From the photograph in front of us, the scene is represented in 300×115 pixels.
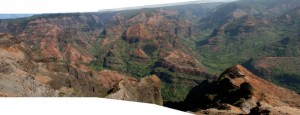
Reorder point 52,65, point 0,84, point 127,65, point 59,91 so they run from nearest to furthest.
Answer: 1. point 0,84
2. point 59,91
3. point 52,65
4. point 127,65

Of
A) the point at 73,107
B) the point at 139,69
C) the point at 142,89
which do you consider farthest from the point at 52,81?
the point at 139,69

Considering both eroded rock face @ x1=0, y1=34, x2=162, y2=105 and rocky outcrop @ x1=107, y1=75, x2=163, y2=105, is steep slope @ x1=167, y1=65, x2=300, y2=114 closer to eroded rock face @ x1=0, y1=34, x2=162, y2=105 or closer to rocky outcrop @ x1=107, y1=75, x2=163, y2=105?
rocky outcrop @ x1=107, y1=75, x2=163, y2=105

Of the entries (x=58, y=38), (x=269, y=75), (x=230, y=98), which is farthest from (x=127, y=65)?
(x=230, y=98)

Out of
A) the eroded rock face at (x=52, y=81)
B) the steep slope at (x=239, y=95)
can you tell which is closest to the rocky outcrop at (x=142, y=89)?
the eroded rock face at (x=52, y=81)

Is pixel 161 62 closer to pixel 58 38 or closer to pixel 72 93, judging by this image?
pixel 58 38

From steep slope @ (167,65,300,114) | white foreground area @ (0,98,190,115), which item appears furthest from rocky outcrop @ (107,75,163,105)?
white foreground area @ (0,98,190,115)

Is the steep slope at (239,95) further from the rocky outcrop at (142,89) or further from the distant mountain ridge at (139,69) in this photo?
the rocky outcrop at (142,89)
